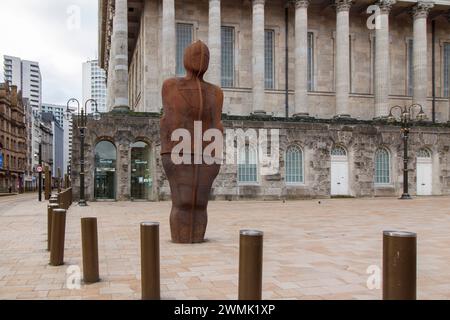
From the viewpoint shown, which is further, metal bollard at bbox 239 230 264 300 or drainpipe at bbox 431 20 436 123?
drainpipe at bbox 431 20 436 123

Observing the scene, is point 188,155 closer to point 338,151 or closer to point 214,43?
point 338,151

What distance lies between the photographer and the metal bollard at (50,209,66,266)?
25.8ft

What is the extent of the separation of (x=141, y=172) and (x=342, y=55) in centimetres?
1799

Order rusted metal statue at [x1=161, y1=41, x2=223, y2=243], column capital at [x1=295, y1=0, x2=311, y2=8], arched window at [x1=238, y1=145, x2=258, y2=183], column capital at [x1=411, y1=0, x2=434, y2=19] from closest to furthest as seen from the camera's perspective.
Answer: rusted metal statue at [x1=161, y1=41, x2=223, y2=243] < arched window at [x1=238, y1=145, x2=258, y2=183] < column capital at [x1=295, y1=0, x2=311, y2=8] < column capital at [x1=411, y1=0, x2=434, y2=19]

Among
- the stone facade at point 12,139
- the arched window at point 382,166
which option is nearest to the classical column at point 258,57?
the arched window at point 382,166

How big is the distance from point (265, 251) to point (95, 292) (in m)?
3.98

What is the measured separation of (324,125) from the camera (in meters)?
32.9

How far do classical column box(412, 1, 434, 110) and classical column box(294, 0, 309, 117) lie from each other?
944 cm

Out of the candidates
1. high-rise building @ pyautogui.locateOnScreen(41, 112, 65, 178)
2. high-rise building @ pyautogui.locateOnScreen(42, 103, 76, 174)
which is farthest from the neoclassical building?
high-rise building @ pyautogui.locateOnScreen(42, 103, 76, 174)

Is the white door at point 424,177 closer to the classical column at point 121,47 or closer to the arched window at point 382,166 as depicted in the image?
the arched window at point 382,166

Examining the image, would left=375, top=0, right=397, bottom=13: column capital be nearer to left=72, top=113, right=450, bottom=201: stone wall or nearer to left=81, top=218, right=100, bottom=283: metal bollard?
left=72, top=113, right=450, bottom=201: stone wall

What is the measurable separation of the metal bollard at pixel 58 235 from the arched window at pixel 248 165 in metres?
23.5
